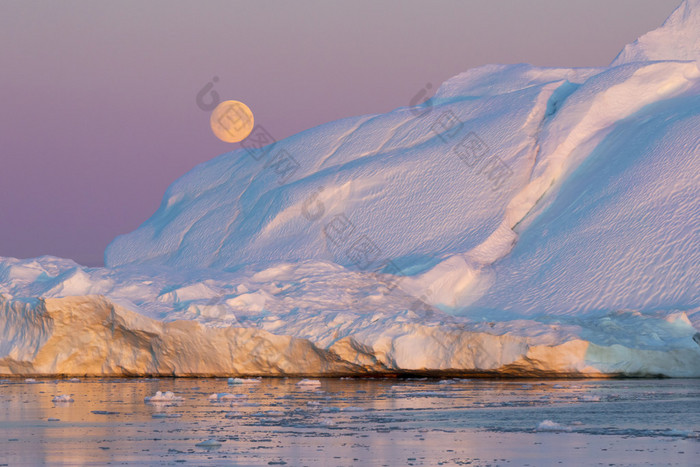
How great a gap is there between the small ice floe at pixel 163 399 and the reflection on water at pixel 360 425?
0.15 meters

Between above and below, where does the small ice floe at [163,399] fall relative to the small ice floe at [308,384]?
above

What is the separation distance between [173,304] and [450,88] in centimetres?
1945

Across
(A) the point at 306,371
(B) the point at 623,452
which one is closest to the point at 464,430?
(B) the point at 623,452

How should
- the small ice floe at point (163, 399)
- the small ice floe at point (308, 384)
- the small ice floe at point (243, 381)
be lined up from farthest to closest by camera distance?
the small ice floe at point (243, 381), the small ice floe at point (308, 384), the small ice floe at point (163, 399)

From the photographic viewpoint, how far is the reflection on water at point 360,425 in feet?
29.7

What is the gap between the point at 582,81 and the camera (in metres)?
35.1

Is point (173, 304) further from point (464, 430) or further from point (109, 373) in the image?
point (464, 430)

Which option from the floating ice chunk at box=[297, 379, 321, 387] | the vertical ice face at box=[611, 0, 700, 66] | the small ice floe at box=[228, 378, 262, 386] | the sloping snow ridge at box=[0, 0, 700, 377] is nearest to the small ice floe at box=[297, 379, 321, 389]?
the floating ice chunk at box=[297, 379, 321, 387]

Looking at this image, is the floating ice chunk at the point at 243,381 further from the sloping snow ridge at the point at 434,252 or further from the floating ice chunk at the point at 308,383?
the floating ice chunk at the point at 308,383

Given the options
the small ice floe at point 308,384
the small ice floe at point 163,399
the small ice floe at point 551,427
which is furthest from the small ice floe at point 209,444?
the small ice floe at point 308,384

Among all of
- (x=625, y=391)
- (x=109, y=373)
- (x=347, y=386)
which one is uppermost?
(x=109, y=373)

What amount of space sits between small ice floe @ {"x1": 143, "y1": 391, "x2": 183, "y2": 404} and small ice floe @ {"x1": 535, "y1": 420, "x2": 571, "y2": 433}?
6.38 metres

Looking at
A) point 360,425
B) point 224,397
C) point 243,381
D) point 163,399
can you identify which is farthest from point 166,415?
point 243,381

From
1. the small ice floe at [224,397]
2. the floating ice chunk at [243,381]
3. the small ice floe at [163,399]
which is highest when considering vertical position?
the small ice floe at [163,399]
